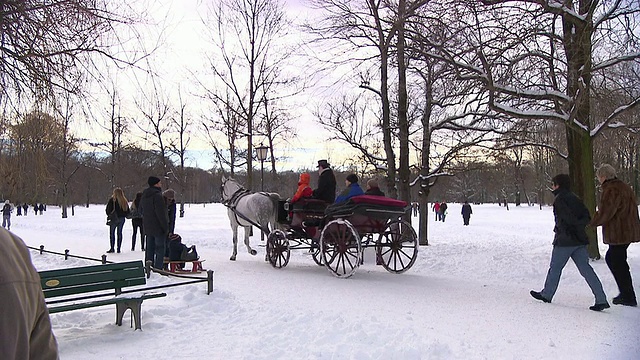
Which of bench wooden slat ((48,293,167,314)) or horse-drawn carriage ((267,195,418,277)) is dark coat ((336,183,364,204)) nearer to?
horse-drawn carriage ((267,195,418,277))

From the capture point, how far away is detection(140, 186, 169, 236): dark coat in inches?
435

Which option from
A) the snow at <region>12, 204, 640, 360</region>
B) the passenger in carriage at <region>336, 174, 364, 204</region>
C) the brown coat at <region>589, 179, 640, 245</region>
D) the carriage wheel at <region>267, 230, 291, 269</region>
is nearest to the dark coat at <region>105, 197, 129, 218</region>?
the carriage wheel at <region>267, 230, 291, 269</region>

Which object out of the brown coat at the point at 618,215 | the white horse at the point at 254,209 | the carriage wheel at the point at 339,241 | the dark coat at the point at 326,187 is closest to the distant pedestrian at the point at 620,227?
the brown coat at the point at 618,215

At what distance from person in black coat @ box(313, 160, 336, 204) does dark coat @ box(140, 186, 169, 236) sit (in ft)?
10.5

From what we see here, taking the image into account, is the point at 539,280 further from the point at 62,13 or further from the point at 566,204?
the point at 62,13

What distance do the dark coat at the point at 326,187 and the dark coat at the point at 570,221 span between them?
4.85m

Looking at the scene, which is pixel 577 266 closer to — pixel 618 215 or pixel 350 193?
pixel 618 215

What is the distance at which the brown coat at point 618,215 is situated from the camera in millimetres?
7629

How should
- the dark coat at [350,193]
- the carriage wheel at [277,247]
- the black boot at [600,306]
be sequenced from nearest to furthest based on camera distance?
the black boot at [600,306] < the dark coat at [350,193] < the carriage wheel at [277,247]

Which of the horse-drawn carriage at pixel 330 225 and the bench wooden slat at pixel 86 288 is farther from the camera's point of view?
the horse-drawn carriage at pixel 330 225

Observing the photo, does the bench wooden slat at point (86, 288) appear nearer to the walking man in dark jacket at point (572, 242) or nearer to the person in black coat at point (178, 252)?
the person in black coat at point (178, 252)

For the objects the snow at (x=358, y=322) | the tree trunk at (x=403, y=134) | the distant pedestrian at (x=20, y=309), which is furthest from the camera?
the tree trunk at (x=403, y=134)

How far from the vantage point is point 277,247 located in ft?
39.2

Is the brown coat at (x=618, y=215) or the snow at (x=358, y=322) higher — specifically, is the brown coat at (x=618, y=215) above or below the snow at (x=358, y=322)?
above
